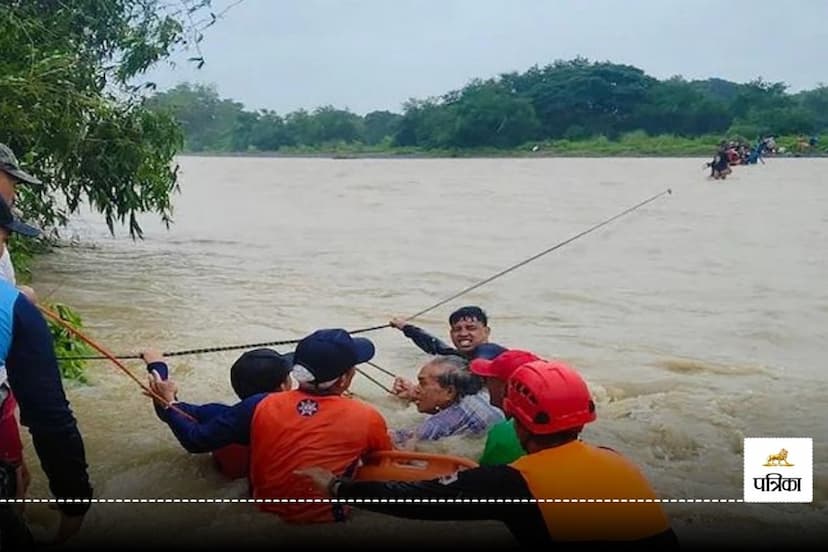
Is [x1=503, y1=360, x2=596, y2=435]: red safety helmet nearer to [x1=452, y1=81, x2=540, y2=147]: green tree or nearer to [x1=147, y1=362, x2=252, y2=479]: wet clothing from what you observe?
[x1=147, y1=362, x2=252, y2=479]: wet clothing

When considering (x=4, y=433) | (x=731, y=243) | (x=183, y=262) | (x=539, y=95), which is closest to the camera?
(x=4, y=433)

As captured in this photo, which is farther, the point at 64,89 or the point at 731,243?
the point at 731,243

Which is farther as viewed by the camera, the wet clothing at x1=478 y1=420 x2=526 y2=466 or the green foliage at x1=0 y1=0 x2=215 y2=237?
the green foliage at x1=0 y1=0 x2=215 y2=237

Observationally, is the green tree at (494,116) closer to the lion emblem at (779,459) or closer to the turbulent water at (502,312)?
the turbulent water at (502,312)

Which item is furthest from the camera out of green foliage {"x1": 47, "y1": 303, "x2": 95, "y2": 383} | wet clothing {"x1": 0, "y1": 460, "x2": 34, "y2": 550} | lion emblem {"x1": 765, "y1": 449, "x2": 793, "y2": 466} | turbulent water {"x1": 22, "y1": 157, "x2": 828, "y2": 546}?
green foliage {"x1": 47, "y1": 303, "x2": 95, "y2": 383}

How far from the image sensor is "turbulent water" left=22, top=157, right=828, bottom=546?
4113 mm

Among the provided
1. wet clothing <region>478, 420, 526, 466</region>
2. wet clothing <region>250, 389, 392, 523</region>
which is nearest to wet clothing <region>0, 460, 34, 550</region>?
wet clothing <region>250, 389, 392, 523</region>

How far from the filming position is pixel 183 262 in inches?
530

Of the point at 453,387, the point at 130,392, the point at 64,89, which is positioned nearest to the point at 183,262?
the point at 64,89

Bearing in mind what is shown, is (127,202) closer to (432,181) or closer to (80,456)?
(80,456)

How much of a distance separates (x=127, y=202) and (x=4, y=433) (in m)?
8.01

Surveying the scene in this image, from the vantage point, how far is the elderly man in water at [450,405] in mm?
4184

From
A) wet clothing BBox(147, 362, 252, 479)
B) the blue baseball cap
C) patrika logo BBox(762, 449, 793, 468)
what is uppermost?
the blue baseball cap

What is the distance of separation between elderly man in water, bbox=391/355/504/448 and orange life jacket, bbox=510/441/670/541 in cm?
167
